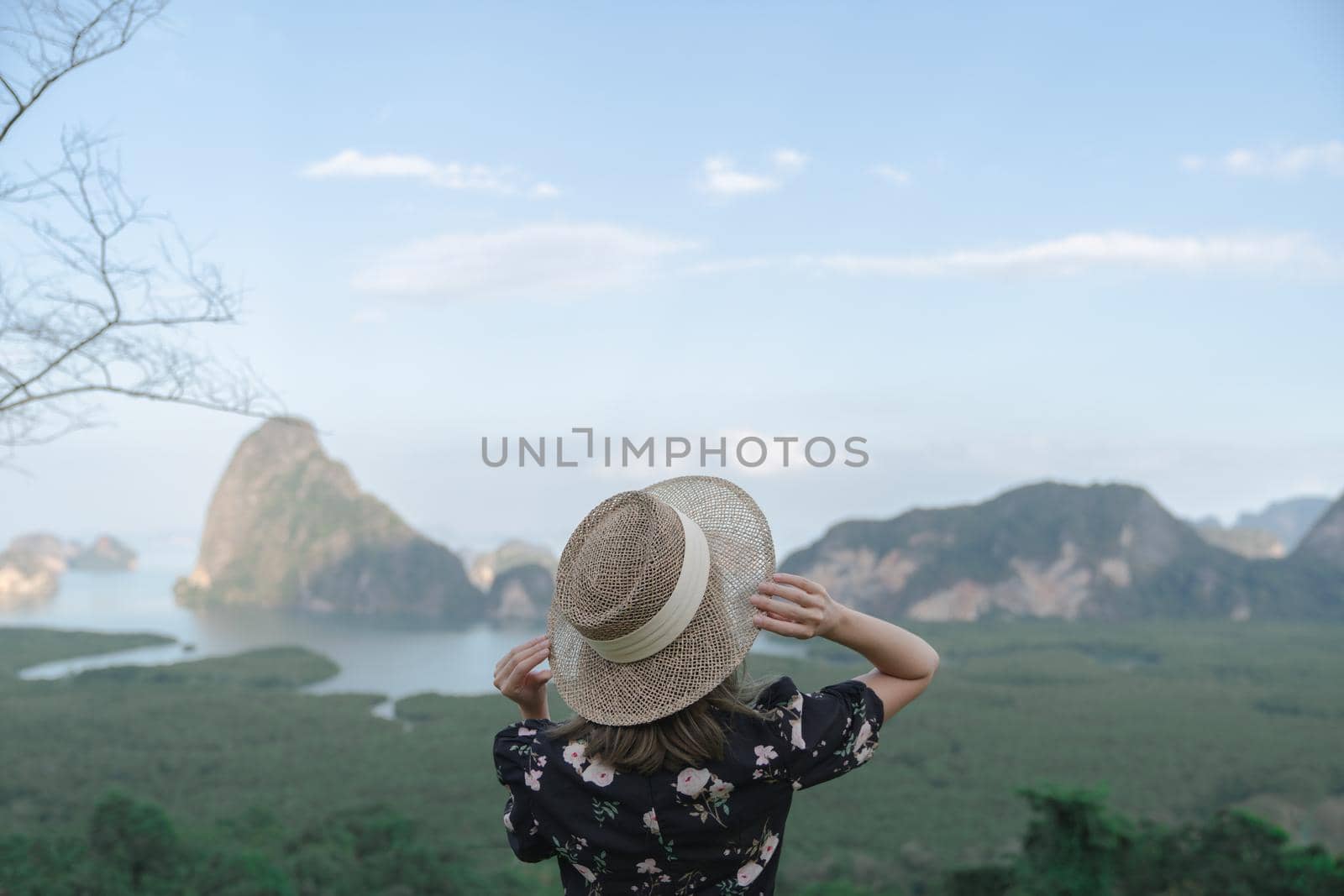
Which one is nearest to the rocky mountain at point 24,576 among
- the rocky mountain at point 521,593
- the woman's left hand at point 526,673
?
the rocky mountain at point 521,593

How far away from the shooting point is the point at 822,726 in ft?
3.10

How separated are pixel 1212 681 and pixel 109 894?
63.2 ft

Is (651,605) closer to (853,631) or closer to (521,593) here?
(853,631)

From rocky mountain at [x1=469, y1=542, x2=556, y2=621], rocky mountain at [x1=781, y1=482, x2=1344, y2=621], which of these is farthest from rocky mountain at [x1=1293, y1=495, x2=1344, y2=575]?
rocky mountain at [x1=469, y1=542, x2=556, y2=621]

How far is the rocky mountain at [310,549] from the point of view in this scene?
3712 cm

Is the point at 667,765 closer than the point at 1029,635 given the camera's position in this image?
Yes

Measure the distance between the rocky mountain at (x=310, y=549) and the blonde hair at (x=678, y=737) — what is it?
→ 35988mm

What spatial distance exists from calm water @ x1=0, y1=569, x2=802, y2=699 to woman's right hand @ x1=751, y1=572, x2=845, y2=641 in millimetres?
19777

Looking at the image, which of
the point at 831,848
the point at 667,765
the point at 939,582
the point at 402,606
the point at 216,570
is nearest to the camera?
the point at 667,765

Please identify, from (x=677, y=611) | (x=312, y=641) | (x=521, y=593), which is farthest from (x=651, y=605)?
(x=521, y=593)

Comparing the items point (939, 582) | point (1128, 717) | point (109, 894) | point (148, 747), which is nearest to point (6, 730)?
point (148, 747)

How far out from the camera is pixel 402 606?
3697 centimetres

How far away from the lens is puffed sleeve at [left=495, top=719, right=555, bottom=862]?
39.4 inches

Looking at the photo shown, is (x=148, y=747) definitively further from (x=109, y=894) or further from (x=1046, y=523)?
(x=1046, y=523)
